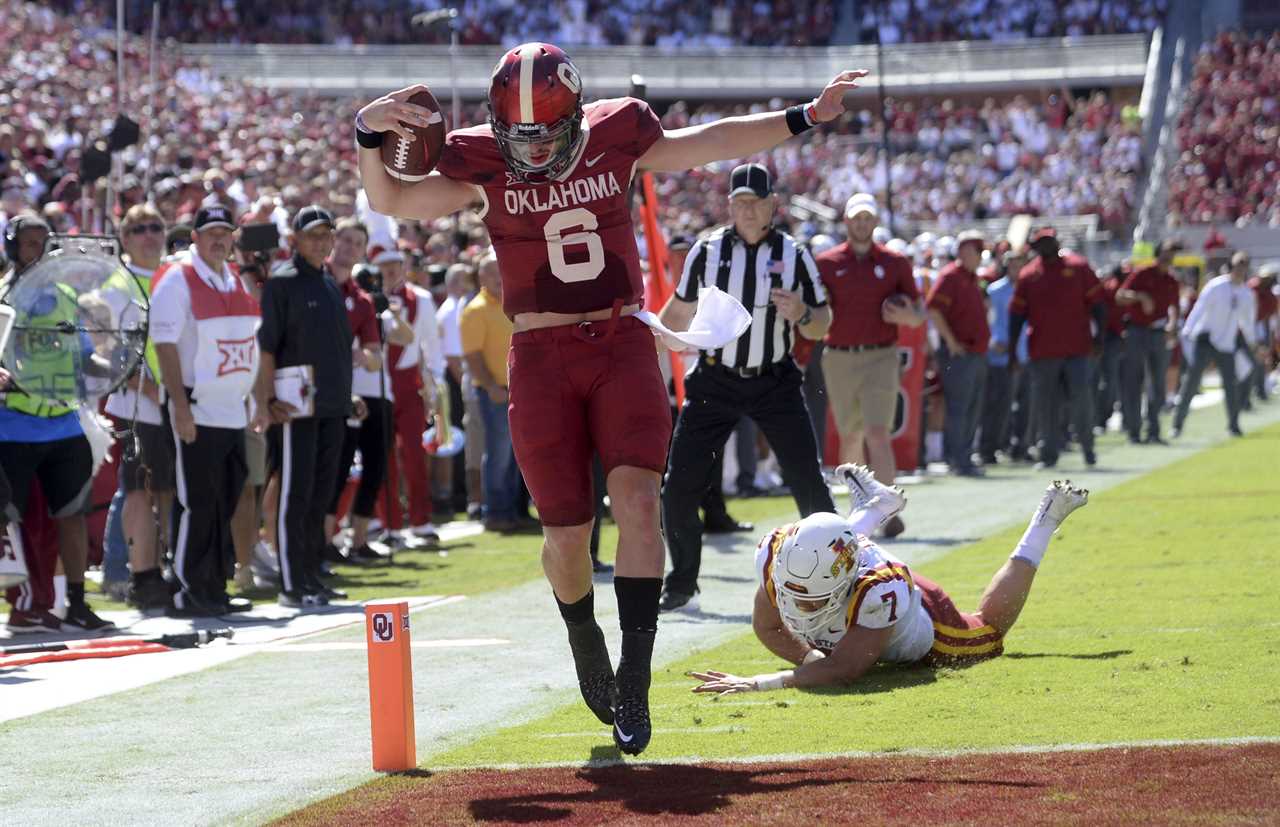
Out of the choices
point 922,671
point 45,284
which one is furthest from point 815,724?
point 45,284

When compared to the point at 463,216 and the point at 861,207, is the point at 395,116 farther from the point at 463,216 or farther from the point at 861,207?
the point at 463,216

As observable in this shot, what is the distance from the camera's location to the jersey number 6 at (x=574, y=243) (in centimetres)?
568

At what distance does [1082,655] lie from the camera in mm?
6980

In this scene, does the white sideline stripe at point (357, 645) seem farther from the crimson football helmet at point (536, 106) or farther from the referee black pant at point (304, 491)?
the crimson football helmet at point (536, 106)

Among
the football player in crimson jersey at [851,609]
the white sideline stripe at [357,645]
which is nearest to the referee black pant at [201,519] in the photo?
the white sideline stripe at [357,645]

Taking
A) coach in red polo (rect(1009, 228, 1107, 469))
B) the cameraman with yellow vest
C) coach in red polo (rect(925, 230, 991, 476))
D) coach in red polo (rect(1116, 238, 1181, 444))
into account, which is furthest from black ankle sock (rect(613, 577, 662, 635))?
coach in red polo (rect(1116, 238, 1181, 444))

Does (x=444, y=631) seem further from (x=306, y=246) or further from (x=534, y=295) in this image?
(x=534, y=295)

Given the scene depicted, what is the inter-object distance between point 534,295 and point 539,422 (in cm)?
38

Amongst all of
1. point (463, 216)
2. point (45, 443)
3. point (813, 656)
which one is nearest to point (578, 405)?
point (813, 656)

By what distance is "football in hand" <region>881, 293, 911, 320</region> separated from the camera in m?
12.2

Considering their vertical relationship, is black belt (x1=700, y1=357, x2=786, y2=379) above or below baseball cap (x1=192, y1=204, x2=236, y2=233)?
below

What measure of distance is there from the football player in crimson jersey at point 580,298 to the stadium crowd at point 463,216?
17.2 ft

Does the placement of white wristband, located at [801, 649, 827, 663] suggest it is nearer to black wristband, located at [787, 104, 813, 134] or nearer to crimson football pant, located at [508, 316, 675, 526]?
crimson football pant, located at [508, 316, 675, 526]

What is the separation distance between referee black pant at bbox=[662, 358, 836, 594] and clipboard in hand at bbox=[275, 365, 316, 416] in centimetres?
204
